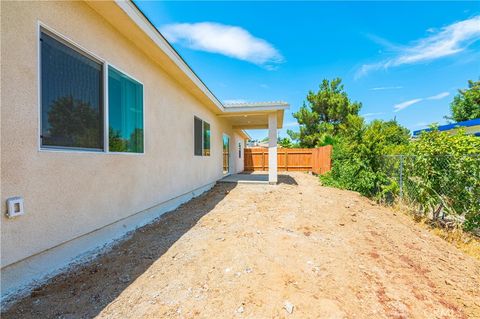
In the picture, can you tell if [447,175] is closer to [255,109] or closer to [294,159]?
[255,109]

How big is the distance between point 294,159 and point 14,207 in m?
18.0

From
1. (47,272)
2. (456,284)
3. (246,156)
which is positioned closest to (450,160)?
(456,284)

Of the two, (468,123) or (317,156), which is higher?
(468,123)

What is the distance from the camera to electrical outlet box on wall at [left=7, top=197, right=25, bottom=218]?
2.04 meters

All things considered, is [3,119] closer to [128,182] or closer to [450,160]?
[128,182]

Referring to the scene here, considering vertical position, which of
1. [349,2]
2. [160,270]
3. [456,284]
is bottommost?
[456,284]

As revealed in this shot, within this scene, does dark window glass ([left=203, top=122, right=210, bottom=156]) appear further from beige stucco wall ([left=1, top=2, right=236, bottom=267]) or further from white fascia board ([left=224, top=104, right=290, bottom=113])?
beige stucco wall ([left=1, top=2, right=236, bottom=267])

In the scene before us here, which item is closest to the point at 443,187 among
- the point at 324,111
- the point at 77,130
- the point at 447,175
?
the point at 447,175

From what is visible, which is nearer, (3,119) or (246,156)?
(3,119)

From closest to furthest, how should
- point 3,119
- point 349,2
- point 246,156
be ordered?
point 3,119, point 349,2, point 246,156

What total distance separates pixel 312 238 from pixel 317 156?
13.4 m

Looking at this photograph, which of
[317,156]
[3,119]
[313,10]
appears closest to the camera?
[3,119]

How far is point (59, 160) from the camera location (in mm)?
2607

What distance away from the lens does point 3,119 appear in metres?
2.03
